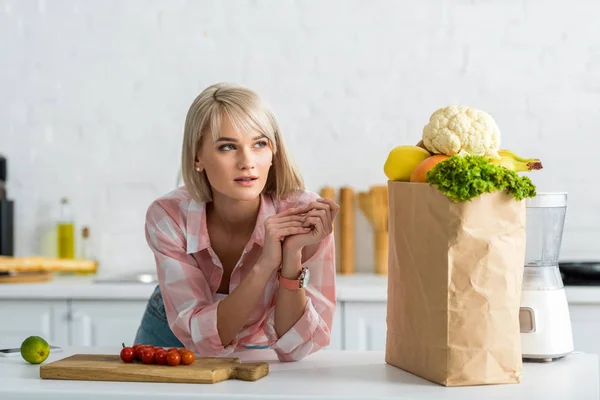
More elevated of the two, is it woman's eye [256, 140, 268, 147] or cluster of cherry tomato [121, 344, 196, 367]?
woman's eye [256, 140, 268, 147]

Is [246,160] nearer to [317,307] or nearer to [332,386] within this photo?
[317,307]

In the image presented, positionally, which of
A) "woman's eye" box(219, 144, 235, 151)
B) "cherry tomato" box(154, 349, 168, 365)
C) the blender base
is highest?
"woman's eye" box(219, 144, 235, 151)

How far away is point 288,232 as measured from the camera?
164 centimetres

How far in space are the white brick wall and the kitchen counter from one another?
1.92 meters

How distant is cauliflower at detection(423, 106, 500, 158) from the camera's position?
1392mm

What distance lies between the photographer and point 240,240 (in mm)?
1948

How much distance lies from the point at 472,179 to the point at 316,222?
43 cm

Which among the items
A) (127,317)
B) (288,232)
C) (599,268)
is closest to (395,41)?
(599,268)

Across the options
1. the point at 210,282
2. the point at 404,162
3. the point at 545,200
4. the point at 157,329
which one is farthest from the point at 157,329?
the point at 545,200

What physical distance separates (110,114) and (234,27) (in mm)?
627

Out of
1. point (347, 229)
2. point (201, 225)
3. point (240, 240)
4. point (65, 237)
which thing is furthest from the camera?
point (65, 237)

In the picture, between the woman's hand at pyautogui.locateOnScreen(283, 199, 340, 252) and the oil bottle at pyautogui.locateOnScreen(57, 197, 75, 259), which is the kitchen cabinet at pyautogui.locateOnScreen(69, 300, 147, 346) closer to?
the oil bottle at pyautogui.locateOnScreen(57, 197, 75, 259)

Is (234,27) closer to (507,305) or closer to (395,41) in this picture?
(395,41)

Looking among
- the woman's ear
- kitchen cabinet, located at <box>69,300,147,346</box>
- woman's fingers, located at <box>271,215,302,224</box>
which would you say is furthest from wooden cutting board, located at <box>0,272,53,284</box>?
woman's fingers, located at <box>271,215,302,224</box>
